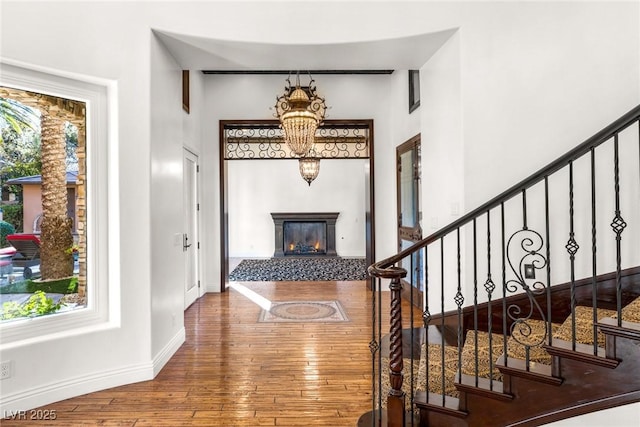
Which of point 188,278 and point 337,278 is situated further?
point 337,278

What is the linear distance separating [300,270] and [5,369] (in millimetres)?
6319

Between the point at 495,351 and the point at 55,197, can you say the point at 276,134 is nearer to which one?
the point at 55,197

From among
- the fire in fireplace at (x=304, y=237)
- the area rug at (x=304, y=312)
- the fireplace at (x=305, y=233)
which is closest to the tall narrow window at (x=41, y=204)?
the area rug at (x=304, y=312)

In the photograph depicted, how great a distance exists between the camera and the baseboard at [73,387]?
2.57 meters

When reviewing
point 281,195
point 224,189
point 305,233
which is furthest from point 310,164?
point 305,233

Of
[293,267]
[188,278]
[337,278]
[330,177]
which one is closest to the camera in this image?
[188,278]

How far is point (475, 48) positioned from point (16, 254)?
13.2 ft

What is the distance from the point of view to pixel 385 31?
3266mm

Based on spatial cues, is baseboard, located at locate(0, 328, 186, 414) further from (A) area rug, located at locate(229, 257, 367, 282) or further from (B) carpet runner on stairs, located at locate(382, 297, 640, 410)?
(A) area rug, located at locate(229, 257, 367, 282)

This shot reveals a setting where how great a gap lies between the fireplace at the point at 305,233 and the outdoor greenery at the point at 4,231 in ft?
27.5

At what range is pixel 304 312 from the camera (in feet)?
16.6

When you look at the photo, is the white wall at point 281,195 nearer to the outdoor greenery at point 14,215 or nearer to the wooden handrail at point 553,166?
the outdoor greenery at point 14,215

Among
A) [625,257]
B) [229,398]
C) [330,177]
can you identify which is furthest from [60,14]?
[330,177]

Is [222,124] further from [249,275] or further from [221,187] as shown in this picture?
[249,275]
